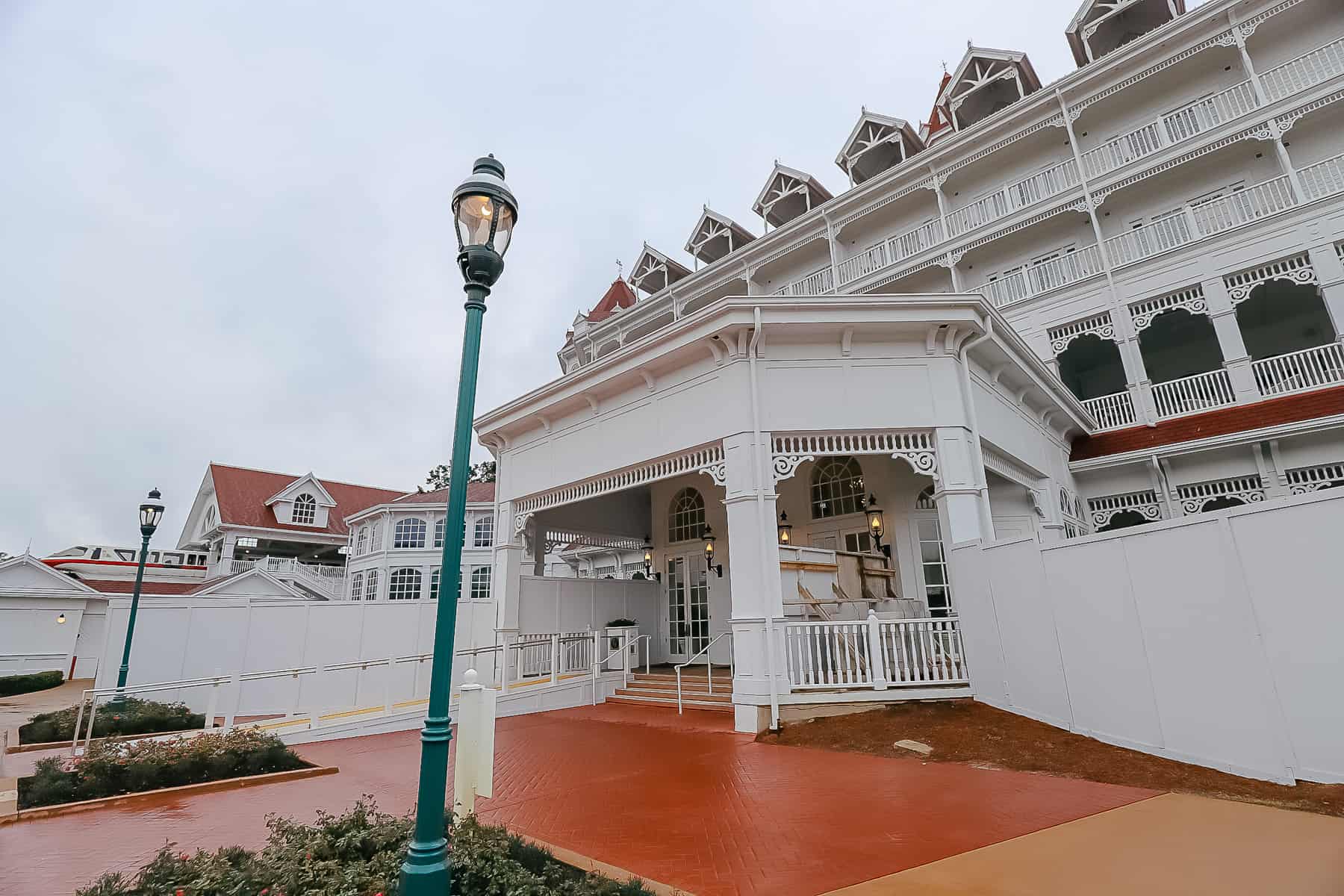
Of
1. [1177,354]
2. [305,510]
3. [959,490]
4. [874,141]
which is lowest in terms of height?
[959,490]

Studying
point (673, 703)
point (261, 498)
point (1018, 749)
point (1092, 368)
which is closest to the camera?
point (1018, 749)

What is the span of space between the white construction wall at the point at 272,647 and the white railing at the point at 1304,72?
22378 millimetres

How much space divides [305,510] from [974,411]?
37.2 m

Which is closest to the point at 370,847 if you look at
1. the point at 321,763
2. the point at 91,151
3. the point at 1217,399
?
the point at 321,763

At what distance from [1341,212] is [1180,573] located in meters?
13.4

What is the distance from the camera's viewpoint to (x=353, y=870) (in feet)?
9.80

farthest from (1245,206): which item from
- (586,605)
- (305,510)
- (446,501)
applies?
(305,510)

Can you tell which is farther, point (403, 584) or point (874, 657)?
point (403, 584)

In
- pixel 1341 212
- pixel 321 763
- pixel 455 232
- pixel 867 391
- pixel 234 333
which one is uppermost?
pixel 234 333

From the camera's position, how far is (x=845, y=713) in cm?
775

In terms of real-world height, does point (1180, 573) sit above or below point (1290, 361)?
below

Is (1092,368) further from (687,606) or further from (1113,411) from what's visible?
(687,606)

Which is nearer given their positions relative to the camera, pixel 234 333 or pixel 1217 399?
pixel 1217 399

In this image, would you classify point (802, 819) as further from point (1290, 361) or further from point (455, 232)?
point (1290, 361)
